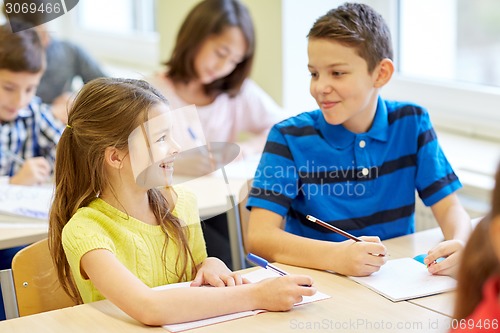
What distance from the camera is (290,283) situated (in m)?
1.41

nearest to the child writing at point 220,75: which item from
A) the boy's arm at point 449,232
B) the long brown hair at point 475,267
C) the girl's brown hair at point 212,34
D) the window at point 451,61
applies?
the girl's brown hair at point 212,34

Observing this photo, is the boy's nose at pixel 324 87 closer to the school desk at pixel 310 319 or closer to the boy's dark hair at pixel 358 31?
the boy's dark hair at pixel 358 31

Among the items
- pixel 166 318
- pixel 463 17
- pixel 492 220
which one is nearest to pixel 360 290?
pixel 166 318

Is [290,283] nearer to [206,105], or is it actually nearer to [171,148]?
[171,148]

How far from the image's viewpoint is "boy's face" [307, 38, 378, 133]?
1799mm

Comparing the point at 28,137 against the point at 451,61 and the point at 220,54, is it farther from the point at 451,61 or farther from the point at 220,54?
the point at 451,61

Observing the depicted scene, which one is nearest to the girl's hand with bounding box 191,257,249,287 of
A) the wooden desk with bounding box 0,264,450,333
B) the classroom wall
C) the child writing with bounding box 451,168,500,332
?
the wooden desk with bounding box 0,264,450,333

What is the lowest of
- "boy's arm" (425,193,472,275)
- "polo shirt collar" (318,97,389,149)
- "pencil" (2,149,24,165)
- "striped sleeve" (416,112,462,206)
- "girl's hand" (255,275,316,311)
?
"pencil" (2,149,24,165)

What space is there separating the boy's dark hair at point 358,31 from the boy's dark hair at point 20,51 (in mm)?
1026

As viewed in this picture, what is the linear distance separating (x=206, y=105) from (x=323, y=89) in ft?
3.65

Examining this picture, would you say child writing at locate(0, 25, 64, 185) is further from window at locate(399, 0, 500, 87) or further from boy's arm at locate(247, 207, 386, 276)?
window at locate(399, 0, 500, 87)

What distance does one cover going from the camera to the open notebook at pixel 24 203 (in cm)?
209

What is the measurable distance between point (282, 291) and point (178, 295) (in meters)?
0.18
